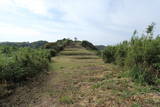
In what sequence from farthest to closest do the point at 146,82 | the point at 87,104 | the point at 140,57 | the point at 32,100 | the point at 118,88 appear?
1. the point at 140,57
2. the point at 146,82
3. the point at 118,88
4. the point at 32,100
5. the point at 87,104

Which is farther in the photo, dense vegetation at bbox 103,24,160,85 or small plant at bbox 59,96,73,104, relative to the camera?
dense vegetation at bbox 103,24,160,85

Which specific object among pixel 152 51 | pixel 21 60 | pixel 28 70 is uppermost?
pixel 152 51

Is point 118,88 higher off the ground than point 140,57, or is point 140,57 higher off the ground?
point 140,57

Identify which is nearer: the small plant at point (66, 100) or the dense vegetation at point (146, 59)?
the small plant at point (66, 100)

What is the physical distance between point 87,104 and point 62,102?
72 centimetres

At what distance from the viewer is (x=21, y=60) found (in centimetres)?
704

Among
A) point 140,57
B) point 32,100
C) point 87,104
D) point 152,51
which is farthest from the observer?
point 140,57

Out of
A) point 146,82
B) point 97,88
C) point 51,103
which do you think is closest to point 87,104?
point 51,103

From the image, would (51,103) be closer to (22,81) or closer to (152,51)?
(22,81)

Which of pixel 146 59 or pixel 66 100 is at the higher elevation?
pixel 146 59

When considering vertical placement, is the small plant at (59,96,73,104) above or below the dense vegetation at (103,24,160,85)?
below

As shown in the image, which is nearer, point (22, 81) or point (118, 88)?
point (118, 88)

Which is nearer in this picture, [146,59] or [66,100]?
[66,100]

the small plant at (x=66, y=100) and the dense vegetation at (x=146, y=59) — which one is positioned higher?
the dense vegetation at (x=146, y=59)
